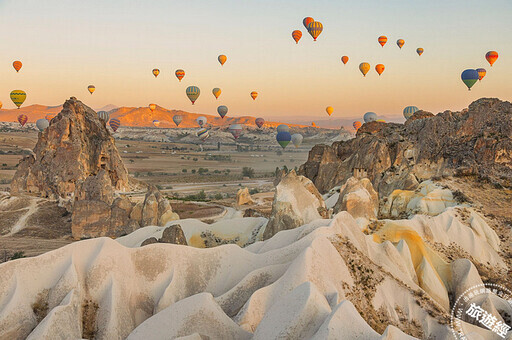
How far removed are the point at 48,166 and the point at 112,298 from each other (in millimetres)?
50718

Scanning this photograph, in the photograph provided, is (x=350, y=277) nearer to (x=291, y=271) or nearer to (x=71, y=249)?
(x=291, y=271)

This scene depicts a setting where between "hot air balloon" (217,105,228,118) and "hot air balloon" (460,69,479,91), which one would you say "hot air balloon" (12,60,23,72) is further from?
"hot air balloon" (460,69,479,91)

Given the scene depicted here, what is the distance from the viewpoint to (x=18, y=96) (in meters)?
106

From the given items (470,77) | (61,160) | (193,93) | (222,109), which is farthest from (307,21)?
(222,109)

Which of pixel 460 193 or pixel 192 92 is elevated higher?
pixel 192 92

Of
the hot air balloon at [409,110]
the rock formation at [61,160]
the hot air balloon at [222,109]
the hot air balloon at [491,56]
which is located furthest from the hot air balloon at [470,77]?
the hot air balloon at [222,109]

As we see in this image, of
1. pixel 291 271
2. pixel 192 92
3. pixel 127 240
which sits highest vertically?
pixel 192 92

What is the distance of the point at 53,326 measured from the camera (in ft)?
53.8

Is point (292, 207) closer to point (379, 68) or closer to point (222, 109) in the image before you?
point (379, 68)

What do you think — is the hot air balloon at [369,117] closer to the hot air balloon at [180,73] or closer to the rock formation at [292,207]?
the hot air balloon at [180,73]

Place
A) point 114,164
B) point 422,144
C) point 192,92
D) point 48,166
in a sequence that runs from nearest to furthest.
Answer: point 422,144, point 48,166, point 114,164, point 192,92

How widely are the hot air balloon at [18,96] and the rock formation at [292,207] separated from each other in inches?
3722

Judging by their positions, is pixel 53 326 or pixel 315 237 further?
pixel 315 237

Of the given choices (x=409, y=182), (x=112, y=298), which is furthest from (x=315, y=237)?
(x=409, y=182)
